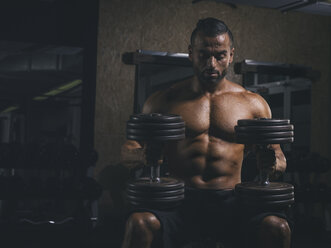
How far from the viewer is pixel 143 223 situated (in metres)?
1.53

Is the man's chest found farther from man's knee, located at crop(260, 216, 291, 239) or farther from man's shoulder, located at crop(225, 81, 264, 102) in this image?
man's knee, located at crop(260, 216, 291, 239)

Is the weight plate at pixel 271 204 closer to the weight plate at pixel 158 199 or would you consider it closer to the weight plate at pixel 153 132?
the weight plate at pixel 158 199

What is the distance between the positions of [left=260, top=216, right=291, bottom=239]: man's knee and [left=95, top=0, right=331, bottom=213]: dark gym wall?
2111 mm

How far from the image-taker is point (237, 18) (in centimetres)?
393

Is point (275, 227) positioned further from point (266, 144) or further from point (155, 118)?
point (155, 118)

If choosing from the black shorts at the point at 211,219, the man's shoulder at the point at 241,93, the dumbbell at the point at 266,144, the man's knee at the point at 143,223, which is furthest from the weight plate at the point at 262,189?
the man's shoulder at the point at 241,93

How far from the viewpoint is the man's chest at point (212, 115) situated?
5.91 ft

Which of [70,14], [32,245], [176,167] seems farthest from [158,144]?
[70,14]

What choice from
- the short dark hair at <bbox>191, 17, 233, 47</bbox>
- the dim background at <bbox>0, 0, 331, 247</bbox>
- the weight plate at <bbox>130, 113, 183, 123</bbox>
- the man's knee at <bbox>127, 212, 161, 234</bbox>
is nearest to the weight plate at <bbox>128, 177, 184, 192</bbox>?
the man's knee at <bbox>127, 212, 161, 234</bbox>

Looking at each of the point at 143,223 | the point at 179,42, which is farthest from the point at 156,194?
the point at 179,42

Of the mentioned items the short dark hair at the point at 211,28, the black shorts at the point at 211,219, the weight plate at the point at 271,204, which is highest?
the short dark hair at the point at 211,28

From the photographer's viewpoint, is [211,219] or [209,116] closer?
[211,219]

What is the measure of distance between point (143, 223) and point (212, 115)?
0.55 m

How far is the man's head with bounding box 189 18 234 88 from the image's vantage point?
5.68ft
